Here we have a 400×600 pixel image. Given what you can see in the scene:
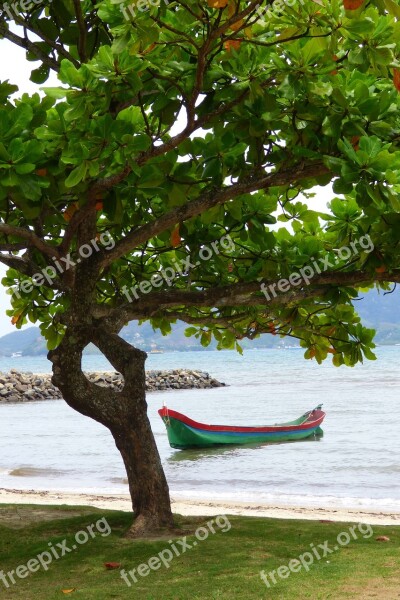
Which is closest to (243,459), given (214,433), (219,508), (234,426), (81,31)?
(214,433)

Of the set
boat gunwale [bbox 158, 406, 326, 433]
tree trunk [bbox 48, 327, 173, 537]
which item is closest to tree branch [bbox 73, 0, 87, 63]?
tree trunk [bbox 48, 327, 173, 537]

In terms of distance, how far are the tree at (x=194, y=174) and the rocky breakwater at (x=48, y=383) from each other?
36063 mm

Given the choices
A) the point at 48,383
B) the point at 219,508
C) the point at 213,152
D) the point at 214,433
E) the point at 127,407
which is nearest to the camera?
the point at 213,152

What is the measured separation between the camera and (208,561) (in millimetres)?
5793

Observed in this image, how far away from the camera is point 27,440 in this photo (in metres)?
28.1

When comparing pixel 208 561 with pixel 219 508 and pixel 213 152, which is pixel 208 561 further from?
pixel 219 508

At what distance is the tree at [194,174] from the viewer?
436cm

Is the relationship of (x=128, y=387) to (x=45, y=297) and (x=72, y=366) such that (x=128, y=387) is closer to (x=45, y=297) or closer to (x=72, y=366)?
(x=72, y=366)

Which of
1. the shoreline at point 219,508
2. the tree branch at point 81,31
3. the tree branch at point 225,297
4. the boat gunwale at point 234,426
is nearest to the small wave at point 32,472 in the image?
the boat gunwale at point 234,426

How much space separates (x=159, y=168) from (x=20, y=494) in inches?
413

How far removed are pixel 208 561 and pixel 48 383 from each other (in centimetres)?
4402

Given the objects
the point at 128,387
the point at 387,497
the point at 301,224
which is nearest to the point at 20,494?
the point at 387,497

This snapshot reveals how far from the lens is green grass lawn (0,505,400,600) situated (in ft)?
16.8

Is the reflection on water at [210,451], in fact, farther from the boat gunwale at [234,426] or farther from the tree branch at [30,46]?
the tree branch at [30,46]
